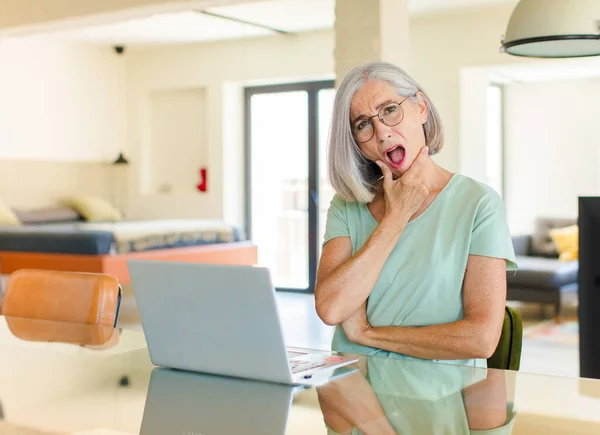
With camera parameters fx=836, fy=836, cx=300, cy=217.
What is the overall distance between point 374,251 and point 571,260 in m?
6.01

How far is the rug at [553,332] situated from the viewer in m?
5.94

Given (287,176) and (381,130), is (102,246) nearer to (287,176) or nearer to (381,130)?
(287,176)

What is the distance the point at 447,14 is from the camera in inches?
299

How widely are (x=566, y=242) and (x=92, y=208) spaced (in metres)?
4.76

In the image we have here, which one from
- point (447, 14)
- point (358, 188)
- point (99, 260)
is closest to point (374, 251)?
point (358, 188)

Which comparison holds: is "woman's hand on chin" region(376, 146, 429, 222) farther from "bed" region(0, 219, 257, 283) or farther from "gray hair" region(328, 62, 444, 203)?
"bed" region(0, 219, 257, 283)

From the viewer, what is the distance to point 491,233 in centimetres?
176

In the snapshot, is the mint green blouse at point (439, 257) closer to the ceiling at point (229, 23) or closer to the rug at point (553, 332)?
the rug at point (553, 332)

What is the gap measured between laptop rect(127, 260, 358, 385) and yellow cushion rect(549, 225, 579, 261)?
20.3 feet

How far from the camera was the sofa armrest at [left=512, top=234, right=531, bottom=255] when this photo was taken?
784 cm

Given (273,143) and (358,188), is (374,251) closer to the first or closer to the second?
(358,188)

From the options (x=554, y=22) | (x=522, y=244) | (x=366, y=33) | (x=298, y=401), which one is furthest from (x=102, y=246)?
(x=298, y=401)

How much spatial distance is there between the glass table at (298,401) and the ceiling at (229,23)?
5.48 metres

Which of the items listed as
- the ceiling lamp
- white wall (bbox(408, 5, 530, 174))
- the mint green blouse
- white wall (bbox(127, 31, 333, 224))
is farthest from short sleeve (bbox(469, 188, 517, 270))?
white wall (bbox(127, 31, 333, 224))
